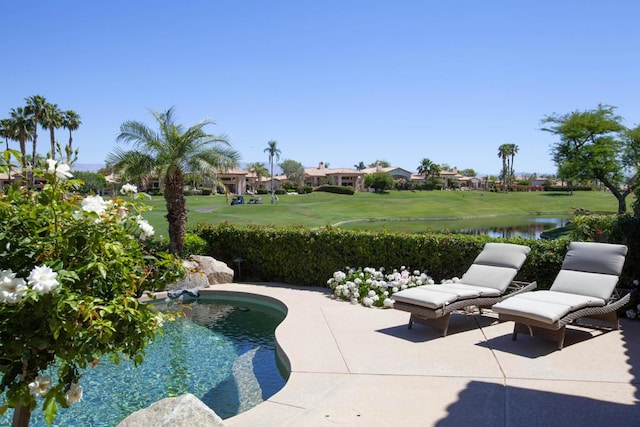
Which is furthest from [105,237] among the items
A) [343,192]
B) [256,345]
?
[343,192]

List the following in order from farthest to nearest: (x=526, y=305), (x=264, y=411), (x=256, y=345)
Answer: (x=256, y=345) < (x=526, y=305) < (x=264, y=411)

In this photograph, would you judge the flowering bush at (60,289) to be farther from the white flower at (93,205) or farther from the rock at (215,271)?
the rock at (215,271)

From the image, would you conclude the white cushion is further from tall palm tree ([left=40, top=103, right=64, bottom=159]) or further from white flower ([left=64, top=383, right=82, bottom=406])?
tall palm tree ([left=40, top=103, right=64, bottom=159])

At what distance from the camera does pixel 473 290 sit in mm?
7402

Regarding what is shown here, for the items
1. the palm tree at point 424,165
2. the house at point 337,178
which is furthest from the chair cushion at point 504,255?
the palm tree at point 424,165

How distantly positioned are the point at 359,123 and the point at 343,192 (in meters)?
25.3

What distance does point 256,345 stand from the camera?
767 centimetres

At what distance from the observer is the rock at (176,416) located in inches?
129

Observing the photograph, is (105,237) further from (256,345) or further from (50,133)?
(50,133)

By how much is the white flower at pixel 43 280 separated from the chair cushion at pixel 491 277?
22.7 feet

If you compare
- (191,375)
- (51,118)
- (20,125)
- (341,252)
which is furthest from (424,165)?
(191,375)

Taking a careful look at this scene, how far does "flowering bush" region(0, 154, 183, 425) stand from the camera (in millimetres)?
2316

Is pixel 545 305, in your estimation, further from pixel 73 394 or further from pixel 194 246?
pixel 194 246

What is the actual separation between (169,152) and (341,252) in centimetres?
631
